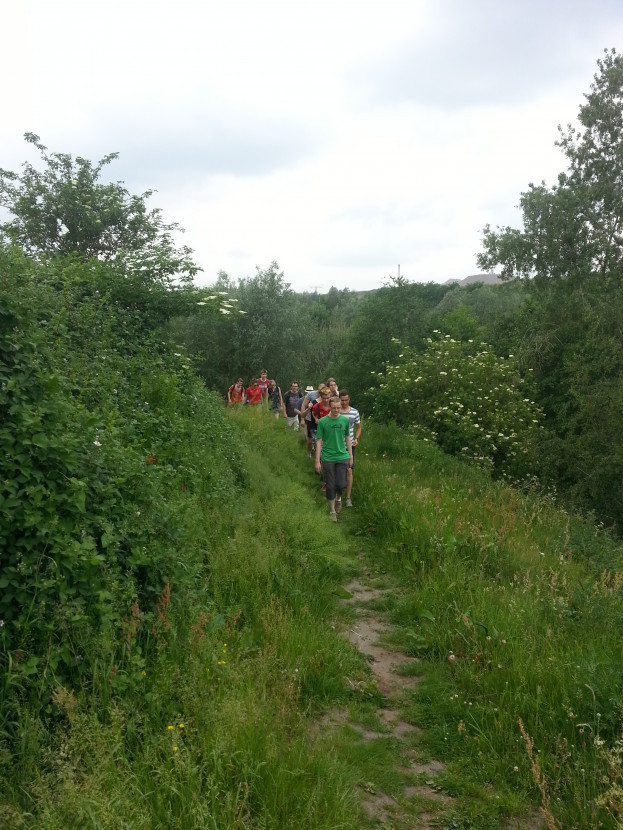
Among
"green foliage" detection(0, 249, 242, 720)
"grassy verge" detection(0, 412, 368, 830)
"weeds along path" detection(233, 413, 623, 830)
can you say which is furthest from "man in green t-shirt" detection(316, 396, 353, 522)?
Result: "grassy verge" detection(0, 412, 368, 830)

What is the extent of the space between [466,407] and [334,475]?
9.95m

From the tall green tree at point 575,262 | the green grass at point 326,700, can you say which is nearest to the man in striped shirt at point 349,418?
the green grass at point 326,700

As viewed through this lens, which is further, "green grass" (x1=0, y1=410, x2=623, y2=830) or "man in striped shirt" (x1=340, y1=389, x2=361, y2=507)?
"man in striped shirt" (x1=340, y1=389, x2=361, y2=507)

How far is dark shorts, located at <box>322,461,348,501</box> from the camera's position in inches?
347

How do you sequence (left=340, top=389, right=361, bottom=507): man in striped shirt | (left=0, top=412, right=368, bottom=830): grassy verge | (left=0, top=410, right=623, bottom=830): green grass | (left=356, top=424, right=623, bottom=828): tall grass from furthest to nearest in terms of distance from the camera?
(left=340, top=389, right=361, bottom=507): man in striped shirt, (left=356, top=424, right=623, bottom=828): tall grass, (left=0, top=410, right=623, bottom=830): green grass, (left=0, top=412, right=368, bottom=830): grassy verge

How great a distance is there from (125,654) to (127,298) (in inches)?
244

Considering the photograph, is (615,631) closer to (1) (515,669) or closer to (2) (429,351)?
(1) (515,669)

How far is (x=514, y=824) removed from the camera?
306cm

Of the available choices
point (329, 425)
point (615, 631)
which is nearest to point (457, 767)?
point (615, 631)

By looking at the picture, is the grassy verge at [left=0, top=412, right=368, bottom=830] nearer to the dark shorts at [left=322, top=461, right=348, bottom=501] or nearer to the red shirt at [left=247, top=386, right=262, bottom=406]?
the dark shorts at [left=322, top=461, right=348, bottom=501]

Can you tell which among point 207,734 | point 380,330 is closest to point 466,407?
point 380,330

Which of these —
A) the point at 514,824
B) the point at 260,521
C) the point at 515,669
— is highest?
the point at 260,521

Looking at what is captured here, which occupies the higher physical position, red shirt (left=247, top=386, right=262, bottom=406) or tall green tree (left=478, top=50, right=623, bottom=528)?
tall green tree (left=478, top=50, right=623, bottom=528)

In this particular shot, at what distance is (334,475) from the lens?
8828 mm
